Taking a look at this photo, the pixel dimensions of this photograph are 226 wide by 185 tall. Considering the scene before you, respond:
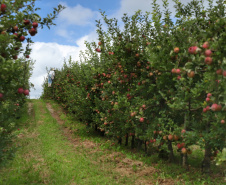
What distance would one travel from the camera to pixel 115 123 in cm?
989

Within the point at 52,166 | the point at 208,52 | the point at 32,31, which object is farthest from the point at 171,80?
the point at 52,166

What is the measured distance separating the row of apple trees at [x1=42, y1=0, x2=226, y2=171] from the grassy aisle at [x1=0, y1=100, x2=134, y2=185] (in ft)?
5.77

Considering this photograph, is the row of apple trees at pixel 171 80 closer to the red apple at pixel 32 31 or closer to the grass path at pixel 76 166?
the grass path at pixel 76 166

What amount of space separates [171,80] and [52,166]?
495cm

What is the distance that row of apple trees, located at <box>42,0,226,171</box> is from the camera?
497 centimetres

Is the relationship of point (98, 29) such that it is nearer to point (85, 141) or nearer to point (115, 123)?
point (115, 123)

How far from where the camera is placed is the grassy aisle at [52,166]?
699 centimetres

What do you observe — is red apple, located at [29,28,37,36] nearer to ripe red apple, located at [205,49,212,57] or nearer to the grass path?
the grass path

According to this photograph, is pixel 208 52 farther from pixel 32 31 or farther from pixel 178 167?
pixel 178 167

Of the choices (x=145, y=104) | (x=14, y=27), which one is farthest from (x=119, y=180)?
(x=14, y=27)

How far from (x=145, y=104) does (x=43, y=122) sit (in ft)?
36.8

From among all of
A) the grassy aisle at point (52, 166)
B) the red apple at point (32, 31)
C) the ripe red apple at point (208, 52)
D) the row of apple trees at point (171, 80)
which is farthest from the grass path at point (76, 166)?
the ripe red apple at point (208, 52)

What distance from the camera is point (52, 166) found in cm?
820

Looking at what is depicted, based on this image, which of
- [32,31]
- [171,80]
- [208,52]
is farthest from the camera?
[171,80]
